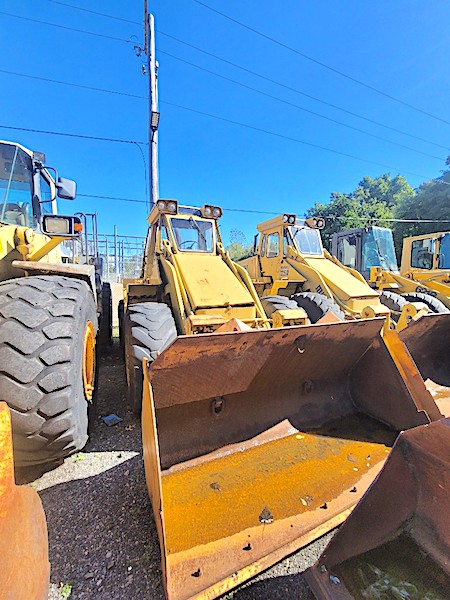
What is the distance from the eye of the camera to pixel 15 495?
1147 millimetres

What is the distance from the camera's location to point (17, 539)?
1098mm

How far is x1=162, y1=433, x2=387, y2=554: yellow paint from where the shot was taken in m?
1.92

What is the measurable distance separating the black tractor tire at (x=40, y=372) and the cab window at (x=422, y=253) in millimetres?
11352

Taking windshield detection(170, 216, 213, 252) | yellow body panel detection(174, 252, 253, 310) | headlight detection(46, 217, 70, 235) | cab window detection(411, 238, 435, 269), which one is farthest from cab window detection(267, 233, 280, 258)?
cab window detection(411, 238, 435, 269)

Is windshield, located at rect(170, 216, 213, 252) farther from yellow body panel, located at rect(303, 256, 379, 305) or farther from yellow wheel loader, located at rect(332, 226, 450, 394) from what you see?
yellow wheel loader, located at rect(332, 226, 450, 394)

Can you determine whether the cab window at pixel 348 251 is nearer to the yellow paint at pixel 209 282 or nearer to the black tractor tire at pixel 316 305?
the black tractor tire at pixel 316 305

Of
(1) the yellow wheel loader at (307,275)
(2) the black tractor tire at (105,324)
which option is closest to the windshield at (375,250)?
(1) the yellow wheel loader at (307,275)

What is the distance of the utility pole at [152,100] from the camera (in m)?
10.5

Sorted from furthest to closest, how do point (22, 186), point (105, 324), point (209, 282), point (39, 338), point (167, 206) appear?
point (105, 324), point (167, 206), point (209, 282), point (22, 186), point (39, 338)

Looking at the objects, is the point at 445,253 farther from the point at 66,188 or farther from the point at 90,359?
the point at 90,359

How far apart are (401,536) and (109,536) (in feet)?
5.38

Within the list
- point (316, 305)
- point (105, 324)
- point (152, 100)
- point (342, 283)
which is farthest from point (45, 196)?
point (152, 100)

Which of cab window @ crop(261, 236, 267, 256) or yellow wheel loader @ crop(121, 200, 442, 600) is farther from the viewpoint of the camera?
cab window @ crop(261, 236, 267, 256)

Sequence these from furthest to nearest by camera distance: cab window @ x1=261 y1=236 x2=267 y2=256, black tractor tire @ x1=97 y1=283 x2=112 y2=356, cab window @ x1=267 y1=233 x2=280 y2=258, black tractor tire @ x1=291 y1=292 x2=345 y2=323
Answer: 1. cab window @ x1=261 y1=236 x2=267 y2=256
2. cab window @ x1=267 y1=233 x2=280 y2=258
3. black tractor tire @ x1=97 y1=283 x2=112 y2=356
4. black tractor tire @ x1=291 y1=292 x2=345 y2=323
